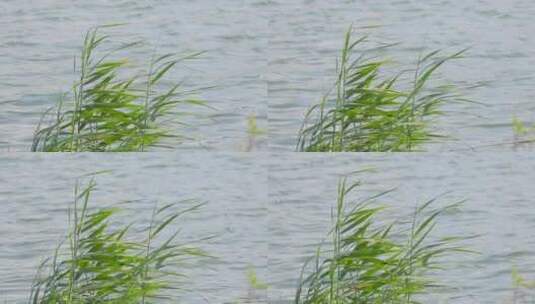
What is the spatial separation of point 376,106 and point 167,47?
0.56 metres

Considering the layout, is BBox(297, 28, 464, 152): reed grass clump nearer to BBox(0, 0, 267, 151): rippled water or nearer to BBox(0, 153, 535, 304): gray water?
BBox(0, 153, 535, 304): gray water

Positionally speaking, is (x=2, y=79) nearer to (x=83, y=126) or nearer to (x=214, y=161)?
(x=83, y=126)

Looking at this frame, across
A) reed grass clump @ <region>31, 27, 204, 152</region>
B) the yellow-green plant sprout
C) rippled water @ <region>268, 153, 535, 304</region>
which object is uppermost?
reed grass clump @ <region>31, 27, 204, 152</region>

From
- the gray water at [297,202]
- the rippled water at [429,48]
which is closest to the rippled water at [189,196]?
the gray water at [297,202]

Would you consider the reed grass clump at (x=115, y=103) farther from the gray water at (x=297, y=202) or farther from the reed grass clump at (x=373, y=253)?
the reed grass clump at (x=373, y=253)

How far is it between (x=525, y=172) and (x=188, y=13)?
958 millimetres

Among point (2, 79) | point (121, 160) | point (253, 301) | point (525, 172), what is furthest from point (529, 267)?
point (2, 79)

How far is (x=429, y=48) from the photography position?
7.98ft

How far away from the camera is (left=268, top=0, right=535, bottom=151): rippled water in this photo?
2.41 meters

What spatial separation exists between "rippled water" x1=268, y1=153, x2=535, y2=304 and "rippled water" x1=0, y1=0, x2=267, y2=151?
0.16 metres

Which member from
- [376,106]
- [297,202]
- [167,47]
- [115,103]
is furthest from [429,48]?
[115,103]

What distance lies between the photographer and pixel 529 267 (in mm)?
2406

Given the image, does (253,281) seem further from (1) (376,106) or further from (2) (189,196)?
(1) (376,106)

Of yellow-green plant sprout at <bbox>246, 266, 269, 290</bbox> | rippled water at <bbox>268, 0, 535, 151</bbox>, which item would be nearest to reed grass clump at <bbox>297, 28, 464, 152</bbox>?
rippled water at <bbox>268, 0, 535, 151</bbox>
